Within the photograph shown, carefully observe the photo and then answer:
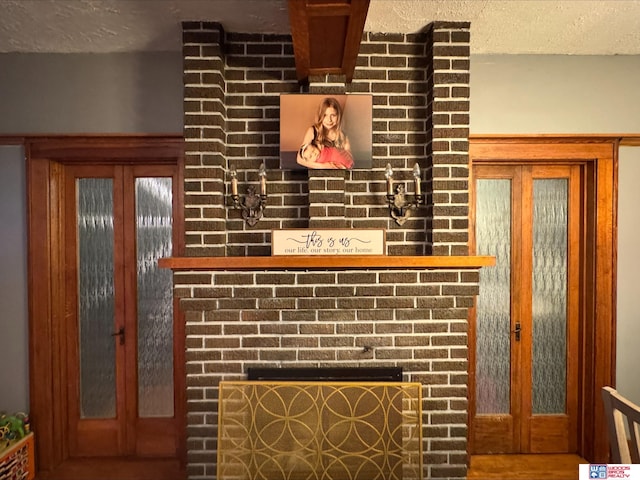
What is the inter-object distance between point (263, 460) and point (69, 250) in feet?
6.04

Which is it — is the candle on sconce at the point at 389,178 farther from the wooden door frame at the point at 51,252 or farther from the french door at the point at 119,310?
the french door at the point at 119,310

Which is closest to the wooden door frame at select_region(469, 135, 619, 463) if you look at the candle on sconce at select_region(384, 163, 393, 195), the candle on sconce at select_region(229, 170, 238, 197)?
the candle on sconce at select_region(384, 163, 393, 195)

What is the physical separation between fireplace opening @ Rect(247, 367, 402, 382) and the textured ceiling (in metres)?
1.94

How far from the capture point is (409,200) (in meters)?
2.30

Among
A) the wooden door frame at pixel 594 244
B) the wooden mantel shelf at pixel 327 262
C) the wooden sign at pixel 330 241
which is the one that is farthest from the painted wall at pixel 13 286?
the wooden door frame at pixel 594 244

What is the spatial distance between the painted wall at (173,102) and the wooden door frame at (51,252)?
70 millimetres

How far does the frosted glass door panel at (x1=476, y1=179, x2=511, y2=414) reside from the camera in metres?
2.66

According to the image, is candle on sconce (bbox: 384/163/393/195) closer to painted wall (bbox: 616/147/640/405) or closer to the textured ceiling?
the textured ceiling

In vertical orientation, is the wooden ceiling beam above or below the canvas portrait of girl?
above

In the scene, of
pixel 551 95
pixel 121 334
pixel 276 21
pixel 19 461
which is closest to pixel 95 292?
pixel 121 334

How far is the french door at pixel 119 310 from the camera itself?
2.62 metres

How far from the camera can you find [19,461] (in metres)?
2.33

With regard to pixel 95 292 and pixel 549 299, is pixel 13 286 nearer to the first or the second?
pixel 95 292

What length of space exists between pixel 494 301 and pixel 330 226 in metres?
1.33
